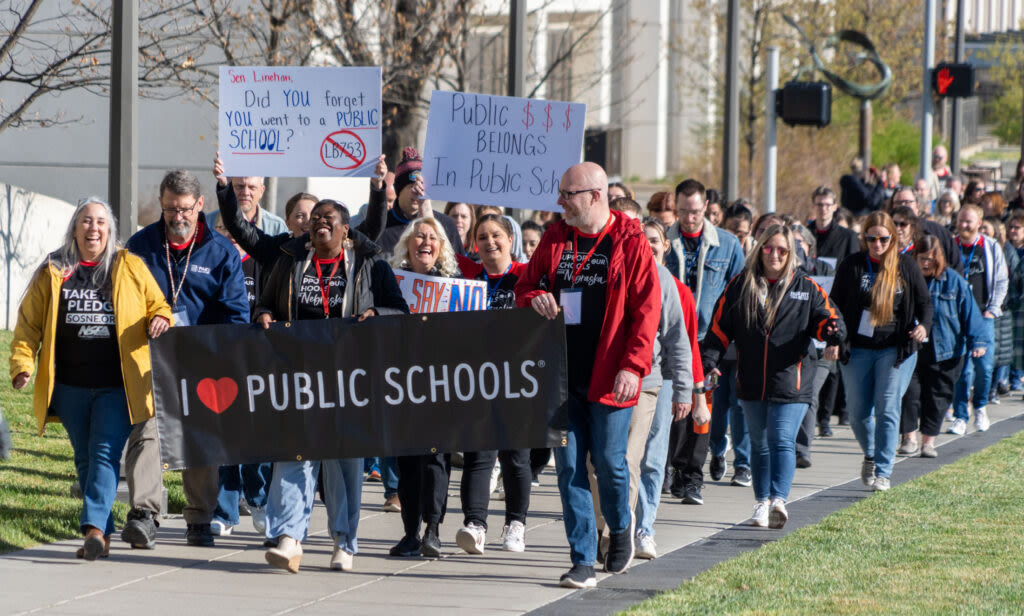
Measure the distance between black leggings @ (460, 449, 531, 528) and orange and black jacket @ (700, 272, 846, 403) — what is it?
4.76 ft

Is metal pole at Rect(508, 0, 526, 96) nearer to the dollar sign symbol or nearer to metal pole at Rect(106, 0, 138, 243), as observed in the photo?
the dollar sign symbol

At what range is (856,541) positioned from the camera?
877 centimetres

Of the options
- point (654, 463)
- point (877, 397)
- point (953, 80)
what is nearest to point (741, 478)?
point (877, 397)

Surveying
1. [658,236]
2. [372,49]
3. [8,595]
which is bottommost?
[8,595]

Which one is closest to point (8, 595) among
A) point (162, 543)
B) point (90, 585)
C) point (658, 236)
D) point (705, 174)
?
→ point (90, 585)

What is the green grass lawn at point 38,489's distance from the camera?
8727mm

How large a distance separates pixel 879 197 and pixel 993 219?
2.69 m

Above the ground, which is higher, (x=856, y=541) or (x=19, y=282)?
(x=19, y=282)

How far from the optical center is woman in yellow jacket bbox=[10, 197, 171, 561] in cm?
804

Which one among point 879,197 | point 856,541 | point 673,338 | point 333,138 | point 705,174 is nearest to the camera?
point 673,338

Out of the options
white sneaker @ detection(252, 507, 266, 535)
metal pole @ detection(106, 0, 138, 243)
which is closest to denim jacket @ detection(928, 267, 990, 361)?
white sneaker @ detection(252, 507, 266, 535)

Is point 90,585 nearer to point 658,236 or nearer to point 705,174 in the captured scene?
point 658,236

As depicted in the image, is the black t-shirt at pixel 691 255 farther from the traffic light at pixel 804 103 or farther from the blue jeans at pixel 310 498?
the traffic light at pixel 804 103

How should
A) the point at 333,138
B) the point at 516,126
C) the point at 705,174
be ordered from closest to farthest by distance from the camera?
1. the point at 333,138
2. the point at 516,126
3. the point at 705,174
